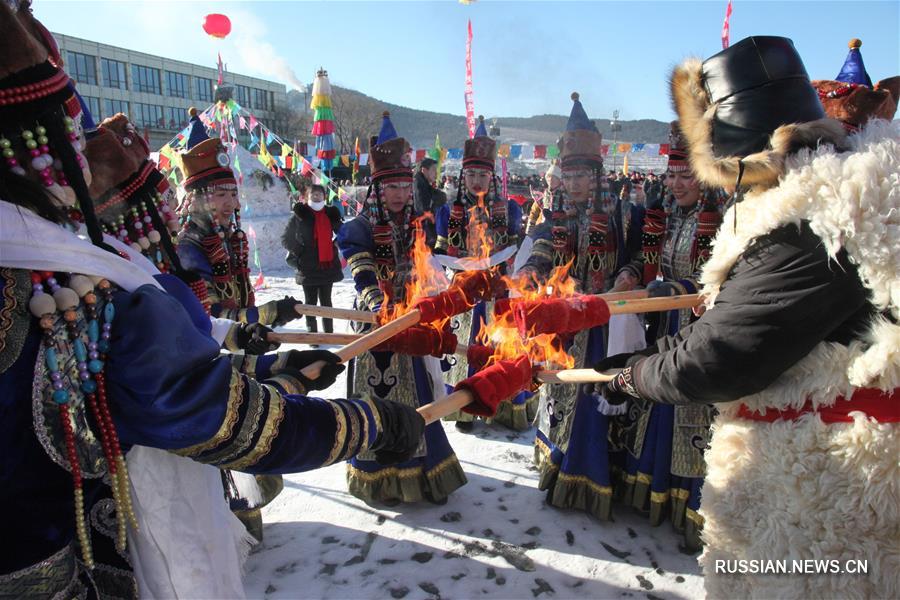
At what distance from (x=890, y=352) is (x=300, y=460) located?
175 centimetres

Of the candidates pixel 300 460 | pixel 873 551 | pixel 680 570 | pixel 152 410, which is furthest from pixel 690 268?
pixel 152 410

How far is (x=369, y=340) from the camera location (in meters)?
2.76

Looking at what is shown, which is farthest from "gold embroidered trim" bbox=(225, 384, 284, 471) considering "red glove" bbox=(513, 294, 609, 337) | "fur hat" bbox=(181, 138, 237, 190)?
"fur hat" bbox=(181, 138, 237, 190)

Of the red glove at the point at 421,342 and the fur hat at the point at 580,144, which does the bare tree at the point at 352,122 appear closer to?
the fur hat at the point at 580,144

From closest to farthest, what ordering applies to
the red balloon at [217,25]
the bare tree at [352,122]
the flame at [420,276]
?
the flame at [420,276] < the red balloon at [217,25] < the bare tree at [352,122]

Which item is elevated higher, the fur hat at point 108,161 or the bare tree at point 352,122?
the bare tree at point 352,122

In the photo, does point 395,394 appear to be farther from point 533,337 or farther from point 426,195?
point 426,195

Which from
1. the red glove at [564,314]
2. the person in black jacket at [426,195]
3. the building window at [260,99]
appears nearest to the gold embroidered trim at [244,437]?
the red glove at [564,314]

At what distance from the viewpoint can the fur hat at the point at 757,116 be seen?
1.82 m

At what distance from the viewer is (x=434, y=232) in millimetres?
6102

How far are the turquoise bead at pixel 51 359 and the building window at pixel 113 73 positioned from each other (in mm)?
57295

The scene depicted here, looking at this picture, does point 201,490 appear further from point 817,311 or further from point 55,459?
point 817,311

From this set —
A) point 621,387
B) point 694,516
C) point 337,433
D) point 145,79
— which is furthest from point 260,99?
point 337,433

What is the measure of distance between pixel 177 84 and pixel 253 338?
59.7 metres
